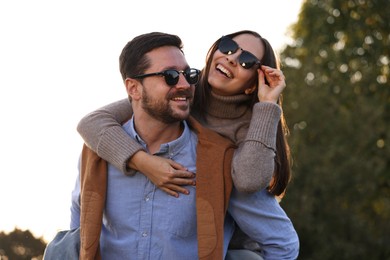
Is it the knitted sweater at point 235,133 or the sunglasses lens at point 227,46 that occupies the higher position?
the sunglasses lens at point 227,46

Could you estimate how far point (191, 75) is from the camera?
15.2 ft

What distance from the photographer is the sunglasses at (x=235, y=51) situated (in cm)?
475

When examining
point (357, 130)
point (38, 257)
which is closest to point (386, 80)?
point (357, 130)

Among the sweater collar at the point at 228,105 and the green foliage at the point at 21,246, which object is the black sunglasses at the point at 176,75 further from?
the green foliage at the point at 21,246

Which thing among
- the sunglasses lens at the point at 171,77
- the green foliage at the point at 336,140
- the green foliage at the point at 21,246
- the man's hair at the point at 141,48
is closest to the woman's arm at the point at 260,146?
the sunglasses lens at the point at 171,77

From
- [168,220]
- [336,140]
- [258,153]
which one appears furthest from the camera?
[336,140]

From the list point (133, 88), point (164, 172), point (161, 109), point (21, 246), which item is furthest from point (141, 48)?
point (21, 246)

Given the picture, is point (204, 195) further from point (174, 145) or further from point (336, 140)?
point (336, 140)

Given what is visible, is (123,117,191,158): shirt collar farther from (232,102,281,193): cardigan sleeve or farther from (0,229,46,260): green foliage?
(0,229,46,260): green foliage

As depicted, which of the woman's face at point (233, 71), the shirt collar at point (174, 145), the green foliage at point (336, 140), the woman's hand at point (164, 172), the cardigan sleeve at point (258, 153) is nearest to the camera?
the cardigan sleeve at point (258, 153)

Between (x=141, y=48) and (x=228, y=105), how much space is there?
0.54m

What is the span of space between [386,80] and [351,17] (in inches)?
67.4

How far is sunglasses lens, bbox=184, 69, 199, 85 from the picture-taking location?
182 inches

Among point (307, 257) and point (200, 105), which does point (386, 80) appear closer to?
point (307, 257)
